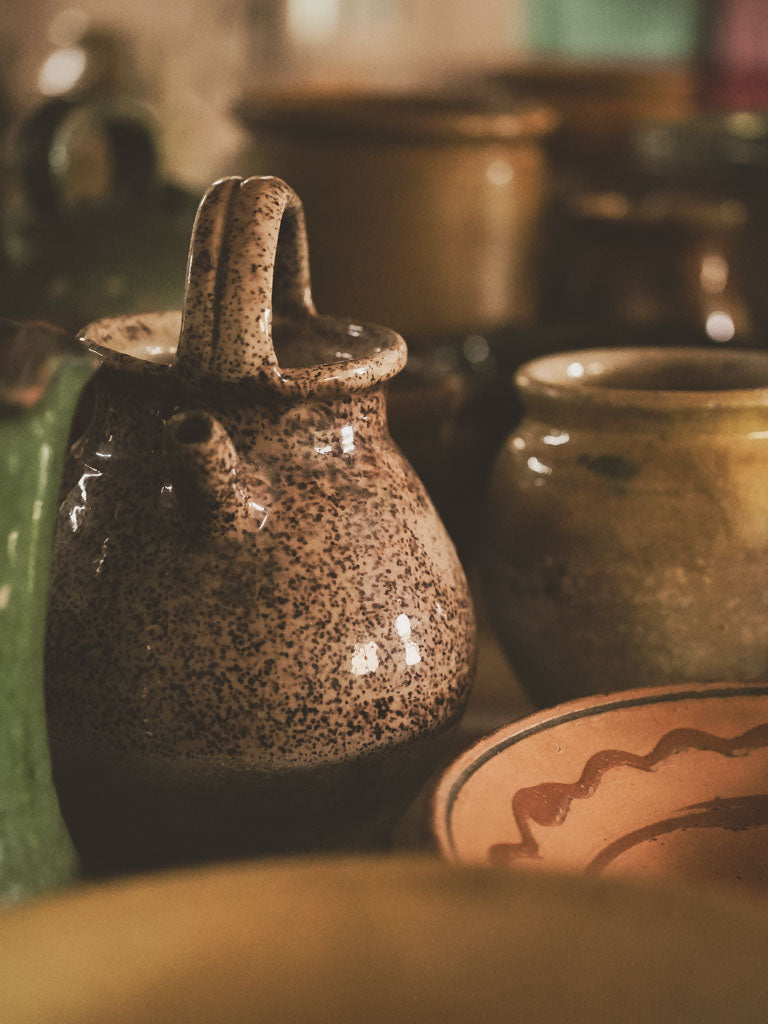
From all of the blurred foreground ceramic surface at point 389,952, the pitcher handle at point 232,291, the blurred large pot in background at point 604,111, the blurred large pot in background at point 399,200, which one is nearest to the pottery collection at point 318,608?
the pitcher handle at point 232,291

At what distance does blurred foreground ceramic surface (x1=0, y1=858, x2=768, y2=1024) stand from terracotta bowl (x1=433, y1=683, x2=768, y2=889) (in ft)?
0.63

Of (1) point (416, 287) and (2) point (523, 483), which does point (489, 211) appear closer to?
(1) point (416, 287)

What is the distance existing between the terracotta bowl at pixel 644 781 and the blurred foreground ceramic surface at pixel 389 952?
0.19 m

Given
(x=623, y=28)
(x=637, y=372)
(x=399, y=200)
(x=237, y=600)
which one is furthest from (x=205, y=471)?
(x=623, y=28)

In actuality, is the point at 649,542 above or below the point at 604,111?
below

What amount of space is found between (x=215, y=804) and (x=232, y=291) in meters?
0.19

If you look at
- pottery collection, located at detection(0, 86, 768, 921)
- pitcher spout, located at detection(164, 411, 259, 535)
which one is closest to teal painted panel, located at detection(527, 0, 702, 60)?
pottery collection, located at detection(0, 86, 768, 921)

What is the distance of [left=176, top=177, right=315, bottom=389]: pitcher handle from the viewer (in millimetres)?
462

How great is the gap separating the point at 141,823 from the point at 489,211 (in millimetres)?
700

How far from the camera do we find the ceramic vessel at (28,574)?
0.37 metres

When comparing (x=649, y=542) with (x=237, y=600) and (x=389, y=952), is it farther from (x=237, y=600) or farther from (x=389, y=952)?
(x=389, y=952)

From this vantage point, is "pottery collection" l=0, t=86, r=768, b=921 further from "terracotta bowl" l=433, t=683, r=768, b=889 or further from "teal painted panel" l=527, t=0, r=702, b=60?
"teal painted panel" l=527, t=0, r=702, b=60

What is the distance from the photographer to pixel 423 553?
516mm

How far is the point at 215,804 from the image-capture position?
19.1 inches
